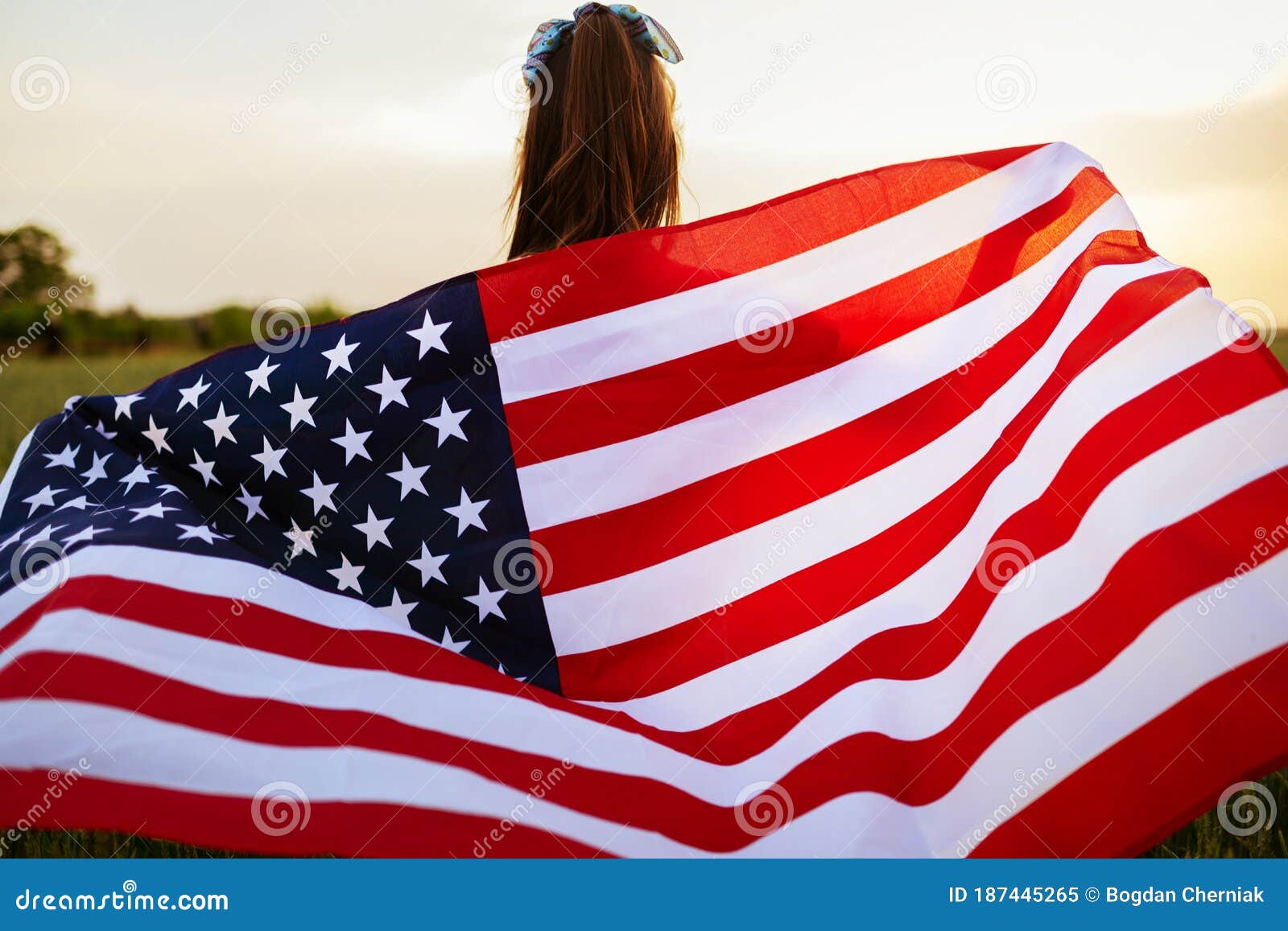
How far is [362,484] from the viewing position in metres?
3.23

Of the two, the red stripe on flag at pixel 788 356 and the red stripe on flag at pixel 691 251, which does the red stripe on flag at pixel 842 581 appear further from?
the red stripe on flag at pixel 691 251

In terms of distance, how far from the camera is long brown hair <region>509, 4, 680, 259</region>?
3.38m

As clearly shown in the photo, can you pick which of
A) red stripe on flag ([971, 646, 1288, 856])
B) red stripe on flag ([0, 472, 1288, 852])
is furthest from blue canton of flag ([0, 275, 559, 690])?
red stripe on flag ([971, 646, 1288, 856])

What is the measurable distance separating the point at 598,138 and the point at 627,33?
1.33 ft

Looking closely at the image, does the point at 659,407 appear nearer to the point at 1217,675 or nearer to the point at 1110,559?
the point at 1110,559

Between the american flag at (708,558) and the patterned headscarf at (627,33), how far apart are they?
72 cm

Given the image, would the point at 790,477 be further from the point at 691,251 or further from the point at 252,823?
the point at 252,823

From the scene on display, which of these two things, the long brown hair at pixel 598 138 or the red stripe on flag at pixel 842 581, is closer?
the red stripe on flag at pixel 842 581

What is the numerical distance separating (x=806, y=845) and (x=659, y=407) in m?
1.33

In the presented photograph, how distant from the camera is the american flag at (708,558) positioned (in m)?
2.45

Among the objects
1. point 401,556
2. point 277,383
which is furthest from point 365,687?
point 277,383

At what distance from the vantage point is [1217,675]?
243 centimetres

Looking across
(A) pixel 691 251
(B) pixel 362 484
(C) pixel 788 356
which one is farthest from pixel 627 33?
(B) pixel 362 484

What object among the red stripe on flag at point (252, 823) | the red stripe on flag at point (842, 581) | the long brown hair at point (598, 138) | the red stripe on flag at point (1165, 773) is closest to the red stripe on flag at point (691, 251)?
the long brown hair at point (598, 138)
